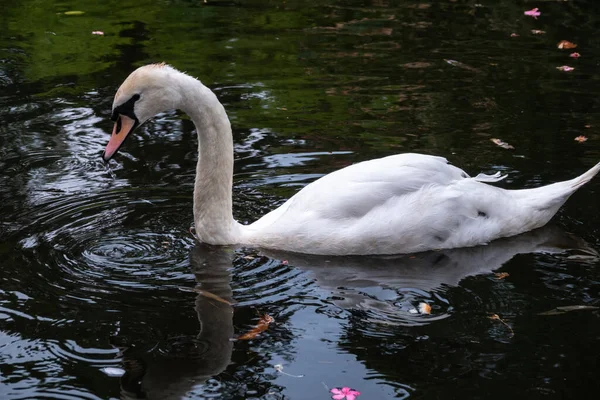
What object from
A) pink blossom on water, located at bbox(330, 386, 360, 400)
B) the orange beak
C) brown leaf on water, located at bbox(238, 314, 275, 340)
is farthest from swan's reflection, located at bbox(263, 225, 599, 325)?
the orange beak

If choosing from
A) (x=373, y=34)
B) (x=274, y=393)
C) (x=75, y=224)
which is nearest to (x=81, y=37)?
(x=373, y=34)

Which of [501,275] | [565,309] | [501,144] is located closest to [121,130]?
[501,275]

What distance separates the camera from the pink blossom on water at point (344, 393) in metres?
4.90

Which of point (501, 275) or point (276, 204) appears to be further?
point (276, 204)

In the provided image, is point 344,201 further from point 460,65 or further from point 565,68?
point 565,68

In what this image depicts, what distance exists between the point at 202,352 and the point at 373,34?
29.0 feet

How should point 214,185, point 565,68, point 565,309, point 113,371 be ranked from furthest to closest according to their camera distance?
point 565,68 → point 214,185 → point 565,309 → point 113,371

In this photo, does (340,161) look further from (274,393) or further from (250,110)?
(274,393)

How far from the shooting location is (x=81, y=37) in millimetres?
13266

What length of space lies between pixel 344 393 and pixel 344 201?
203 centimetres

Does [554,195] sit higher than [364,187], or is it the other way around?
[364,187]

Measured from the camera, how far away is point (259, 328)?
18.6 feet

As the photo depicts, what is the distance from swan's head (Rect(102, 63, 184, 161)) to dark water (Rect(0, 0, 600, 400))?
0.83 m

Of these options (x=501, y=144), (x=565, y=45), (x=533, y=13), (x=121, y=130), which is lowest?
(x=501, y=144)
